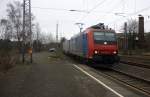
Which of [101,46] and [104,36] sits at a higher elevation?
[104,36]

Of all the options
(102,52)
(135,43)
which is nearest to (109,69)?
(102,52)

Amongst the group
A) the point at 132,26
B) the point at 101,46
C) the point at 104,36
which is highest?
→ the point at 132,26

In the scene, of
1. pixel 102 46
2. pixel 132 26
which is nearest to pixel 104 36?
pixel 102 46

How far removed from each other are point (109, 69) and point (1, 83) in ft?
45.3

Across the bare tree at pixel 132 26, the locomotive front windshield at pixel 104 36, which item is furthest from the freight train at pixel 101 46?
the bare tree at pixel 132 26

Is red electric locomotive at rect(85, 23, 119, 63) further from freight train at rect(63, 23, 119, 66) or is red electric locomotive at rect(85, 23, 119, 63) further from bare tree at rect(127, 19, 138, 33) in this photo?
bare tree at rect(127, 19, 138, 33)

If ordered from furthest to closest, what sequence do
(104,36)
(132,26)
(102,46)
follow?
(132,26), (104,36), (102,46)

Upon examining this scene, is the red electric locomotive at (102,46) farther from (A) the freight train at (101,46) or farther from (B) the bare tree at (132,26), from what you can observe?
(B) the bare tree at (132,26)

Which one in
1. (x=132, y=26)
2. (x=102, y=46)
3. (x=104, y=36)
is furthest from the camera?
(x=132, y=26)

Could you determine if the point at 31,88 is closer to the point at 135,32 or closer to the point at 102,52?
the point at 102,52

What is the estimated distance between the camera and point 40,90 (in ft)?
45.7

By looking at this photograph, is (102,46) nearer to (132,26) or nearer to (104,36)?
(104,36)

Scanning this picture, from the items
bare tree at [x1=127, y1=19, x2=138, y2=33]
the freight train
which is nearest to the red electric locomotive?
the freight train

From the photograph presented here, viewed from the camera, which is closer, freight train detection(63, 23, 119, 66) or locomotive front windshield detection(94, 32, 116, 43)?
freight train detection(63, 23, 119, 66)
